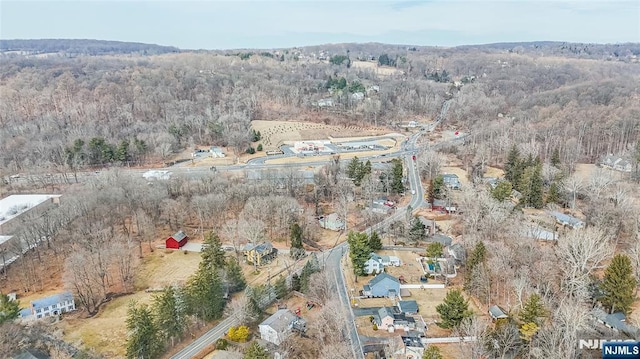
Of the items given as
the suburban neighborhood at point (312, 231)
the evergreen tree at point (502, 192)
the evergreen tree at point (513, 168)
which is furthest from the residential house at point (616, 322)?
the evergreen tree at point (513, 168)

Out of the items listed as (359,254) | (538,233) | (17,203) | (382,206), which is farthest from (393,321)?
(17,203)

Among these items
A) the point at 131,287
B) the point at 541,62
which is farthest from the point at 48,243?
the point at 541,62

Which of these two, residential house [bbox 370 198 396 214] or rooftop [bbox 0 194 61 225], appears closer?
rooftop [bbox 0 194 61 225]

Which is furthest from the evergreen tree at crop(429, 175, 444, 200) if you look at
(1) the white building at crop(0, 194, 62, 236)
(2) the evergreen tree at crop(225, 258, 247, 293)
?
(1) the white building at crop(0, 194, 62, 236)

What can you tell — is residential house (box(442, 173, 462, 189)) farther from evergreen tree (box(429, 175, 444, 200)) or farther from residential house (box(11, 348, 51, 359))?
residential house (box(11, 348, 51, 359))
